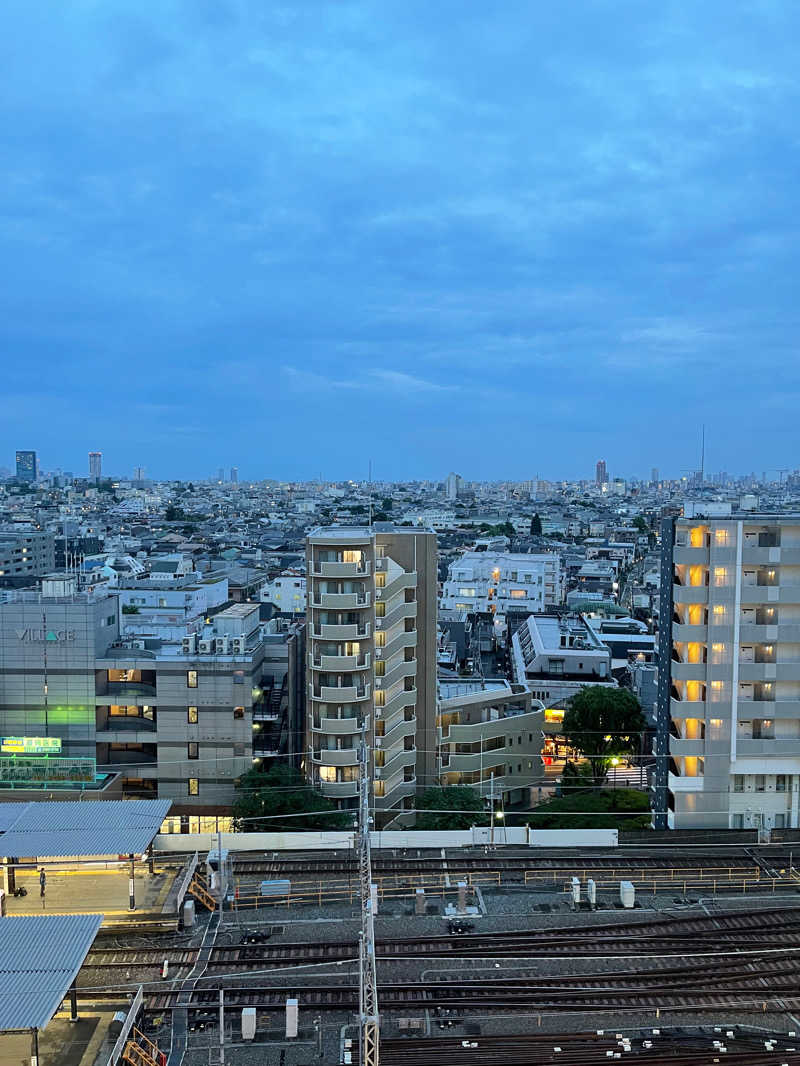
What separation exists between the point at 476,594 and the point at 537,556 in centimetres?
727

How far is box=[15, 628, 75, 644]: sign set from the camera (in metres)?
19.5

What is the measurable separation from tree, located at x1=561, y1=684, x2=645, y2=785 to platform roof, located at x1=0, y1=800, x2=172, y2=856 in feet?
44.6

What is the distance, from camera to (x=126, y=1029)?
364 inches

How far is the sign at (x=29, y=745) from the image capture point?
1909 centimetres

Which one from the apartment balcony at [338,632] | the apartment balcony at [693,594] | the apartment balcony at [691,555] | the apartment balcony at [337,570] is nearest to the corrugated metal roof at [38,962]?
the apartment balcony at [338,632]

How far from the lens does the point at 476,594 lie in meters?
52.7

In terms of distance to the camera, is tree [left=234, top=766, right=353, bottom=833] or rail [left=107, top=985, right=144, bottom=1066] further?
tree [left=234, top=766, right=353, bottom=833]

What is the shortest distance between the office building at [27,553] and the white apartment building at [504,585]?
1132 inches

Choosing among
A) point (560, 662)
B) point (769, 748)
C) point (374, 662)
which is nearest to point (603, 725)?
point (769, 748)

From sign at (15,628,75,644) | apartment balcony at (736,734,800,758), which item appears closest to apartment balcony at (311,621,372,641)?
sign at (15,628,75,644)

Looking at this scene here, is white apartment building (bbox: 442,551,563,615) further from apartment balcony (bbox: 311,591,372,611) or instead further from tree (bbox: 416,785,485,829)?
apartment balcony (bbox: 311,591,372,611)

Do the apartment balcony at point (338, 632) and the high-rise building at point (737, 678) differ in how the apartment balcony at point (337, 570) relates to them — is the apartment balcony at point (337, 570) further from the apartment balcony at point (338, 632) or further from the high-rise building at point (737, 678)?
the high-rise building at point (737, 678)

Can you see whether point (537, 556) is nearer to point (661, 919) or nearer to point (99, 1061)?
point (661, 919)

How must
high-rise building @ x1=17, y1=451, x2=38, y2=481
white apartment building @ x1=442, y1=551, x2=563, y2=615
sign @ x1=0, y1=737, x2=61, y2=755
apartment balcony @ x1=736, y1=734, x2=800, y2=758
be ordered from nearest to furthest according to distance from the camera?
apartment balcony @ x1=736, y1=734, x2=800, y2=758
sign @ x1=0, y1=737, x2=61, y2=755
white apartment building @ x1=442, y1=551, x2=563, y2=615
high-rise building @ x1=17, y1=451, x2=38, y2=481
